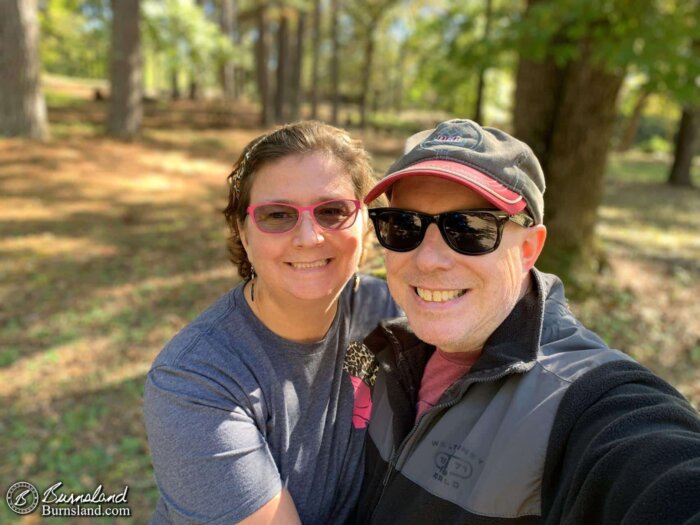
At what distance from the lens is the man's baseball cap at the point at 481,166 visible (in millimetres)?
1438

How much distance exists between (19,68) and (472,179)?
12.3m

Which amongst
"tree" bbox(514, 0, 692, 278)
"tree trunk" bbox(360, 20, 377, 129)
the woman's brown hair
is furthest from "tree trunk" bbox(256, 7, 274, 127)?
the woman's brown hair

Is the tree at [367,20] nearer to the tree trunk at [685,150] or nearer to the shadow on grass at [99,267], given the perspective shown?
the tree trunk at [685,150]

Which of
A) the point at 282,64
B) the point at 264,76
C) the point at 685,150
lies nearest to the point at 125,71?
the point at 264,76

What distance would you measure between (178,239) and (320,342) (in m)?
6.95

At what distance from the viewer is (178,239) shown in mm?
8336

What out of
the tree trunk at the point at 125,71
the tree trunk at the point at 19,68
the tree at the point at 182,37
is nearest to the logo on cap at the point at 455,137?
the tree trunk at the point at 19,68

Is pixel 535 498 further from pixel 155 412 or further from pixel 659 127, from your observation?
pixel 659 127

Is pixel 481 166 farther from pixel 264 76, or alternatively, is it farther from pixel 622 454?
pixel 264 76

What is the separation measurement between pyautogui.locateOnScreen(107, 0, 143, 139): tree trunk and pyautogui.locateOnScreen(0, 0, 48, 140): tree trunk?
2.12 meters

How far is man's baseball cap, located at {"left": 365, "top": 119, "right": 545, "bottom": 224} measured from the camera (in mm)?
1438

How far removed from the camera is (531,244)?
159 centimetres

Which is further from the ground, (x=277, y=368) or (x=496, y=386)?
(x=496, y=386)

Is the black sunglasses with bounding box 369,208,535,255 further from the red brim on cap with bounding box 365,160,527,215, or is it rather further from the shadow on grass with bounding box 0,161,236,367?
the shadow on grass with bounding box 0,161,236,367
